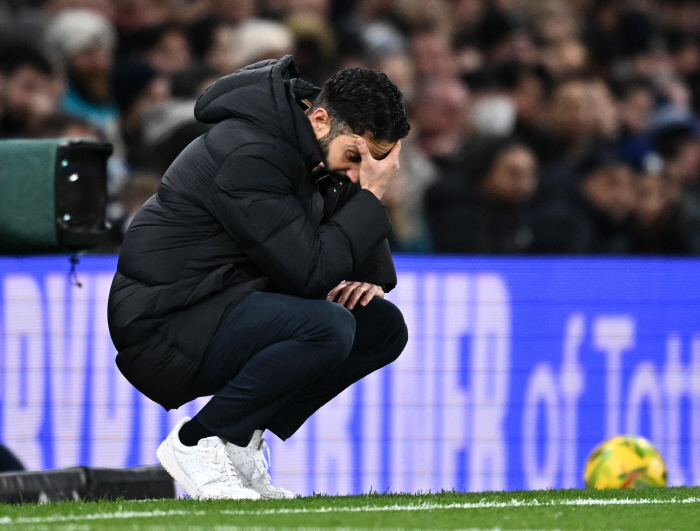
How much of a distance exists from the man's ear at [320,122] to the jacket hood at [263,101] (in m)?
0.03

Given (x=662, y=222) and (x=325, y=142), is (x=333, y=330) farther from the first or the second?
(x=662, y=222)

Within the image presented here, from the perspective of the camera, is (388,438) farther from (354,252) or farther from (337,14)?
(337,14)

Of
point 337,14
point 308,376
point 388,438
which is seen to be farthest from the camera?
point 337,14

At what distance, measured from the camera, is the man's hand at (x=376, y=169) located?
376 cm

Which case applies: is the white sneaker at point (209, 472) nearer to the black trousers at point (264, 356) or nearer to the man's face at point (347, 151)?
the black trousers at point (264, 356)

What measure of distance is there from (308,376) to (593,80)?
553 centimetres

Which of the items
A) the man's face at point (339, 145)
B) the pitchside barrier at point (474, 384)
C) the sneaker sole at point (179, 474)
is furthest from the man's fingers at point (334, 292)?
the pitchside barrier at point (474, 384)

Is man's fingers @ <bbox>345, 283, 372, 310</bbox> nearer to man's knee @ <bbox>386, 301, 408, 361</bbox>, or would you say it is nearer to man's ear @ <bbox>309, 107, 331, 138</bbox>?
man's knee @ <bbox>386, 301, 408, 361</bbox>

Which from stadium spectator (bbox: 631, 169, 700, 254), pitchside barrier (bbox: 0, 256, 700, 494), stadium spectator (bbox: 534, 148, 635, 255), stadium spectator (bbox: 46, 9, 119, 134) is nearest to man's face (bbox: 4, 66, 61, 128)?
stadium spectator (bbox: 46, 9, 119, 134)

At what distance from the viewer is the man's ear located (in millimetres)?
3775

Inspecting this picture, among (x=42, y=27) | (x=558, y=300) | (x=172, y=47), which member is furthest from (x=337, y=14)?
(x=558, y=300)

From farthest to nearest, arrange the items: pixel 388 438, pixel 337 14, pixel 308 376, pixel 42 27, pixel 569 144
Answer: pixel 337 14, pixel 569 144, pixel 42 27, pixel 388 438, pixel 308 376

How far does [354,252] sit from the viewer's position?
147 inches

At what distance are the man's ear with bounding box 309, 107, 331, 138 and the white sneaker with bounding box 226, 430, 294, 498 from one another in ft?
3.14
